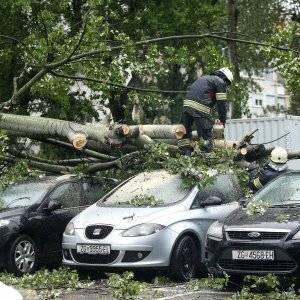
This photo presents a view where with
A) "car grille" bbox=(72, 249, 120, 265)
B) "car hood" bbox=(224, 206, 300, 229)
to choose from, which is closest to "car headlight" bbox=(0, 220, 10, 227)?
"car grille" bbox=(72, 249, 120, 265)

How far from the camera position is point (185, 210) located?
37.8ft

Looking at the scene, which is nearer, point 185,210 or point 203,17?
point 185,210

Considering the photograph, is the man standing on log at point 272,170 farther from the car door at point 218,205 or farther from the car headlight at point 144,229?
the car headlight at point 144,229

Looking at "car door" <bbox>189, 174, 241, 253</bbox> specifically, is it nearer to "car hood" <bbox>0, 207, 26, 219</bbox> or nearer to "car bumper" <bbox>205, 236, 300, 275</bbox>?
"car bumper" <bbox>205, 236, 300, 275</bbox>

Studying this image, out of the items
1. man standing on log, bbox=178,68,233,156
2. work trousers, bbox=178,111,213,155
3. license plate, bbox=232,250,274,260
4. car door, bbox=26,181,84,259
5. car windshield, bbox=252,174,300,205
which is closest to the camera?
license plate, bbox=232,250,274,260

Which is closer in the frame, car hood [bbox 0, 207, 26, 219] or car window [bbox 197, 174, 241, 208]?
car window [bbox 197, 174, 241, 208]

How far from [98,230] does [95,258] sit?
1.23 ft

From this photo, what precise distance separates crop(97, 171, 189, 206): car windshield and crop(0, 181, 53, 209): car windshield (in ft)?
3.85

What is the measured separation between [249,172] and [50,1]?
1153cm

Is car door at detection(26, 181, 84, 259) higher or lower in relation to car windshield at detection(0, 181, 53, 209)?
lower

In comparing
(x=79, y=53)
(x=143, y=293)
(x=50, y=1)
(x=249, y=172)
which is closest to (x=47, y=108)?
(x=50, y=1)

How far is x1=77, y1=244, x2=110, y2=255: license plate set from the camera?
11070 millimetres

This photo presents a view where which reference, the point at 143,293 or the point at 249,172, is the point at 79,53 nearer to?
the point at 249,172

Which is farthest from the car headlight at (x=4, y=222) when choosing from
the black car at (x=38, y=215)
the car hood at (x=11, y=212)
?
the car hood at (x=11, y=212)
